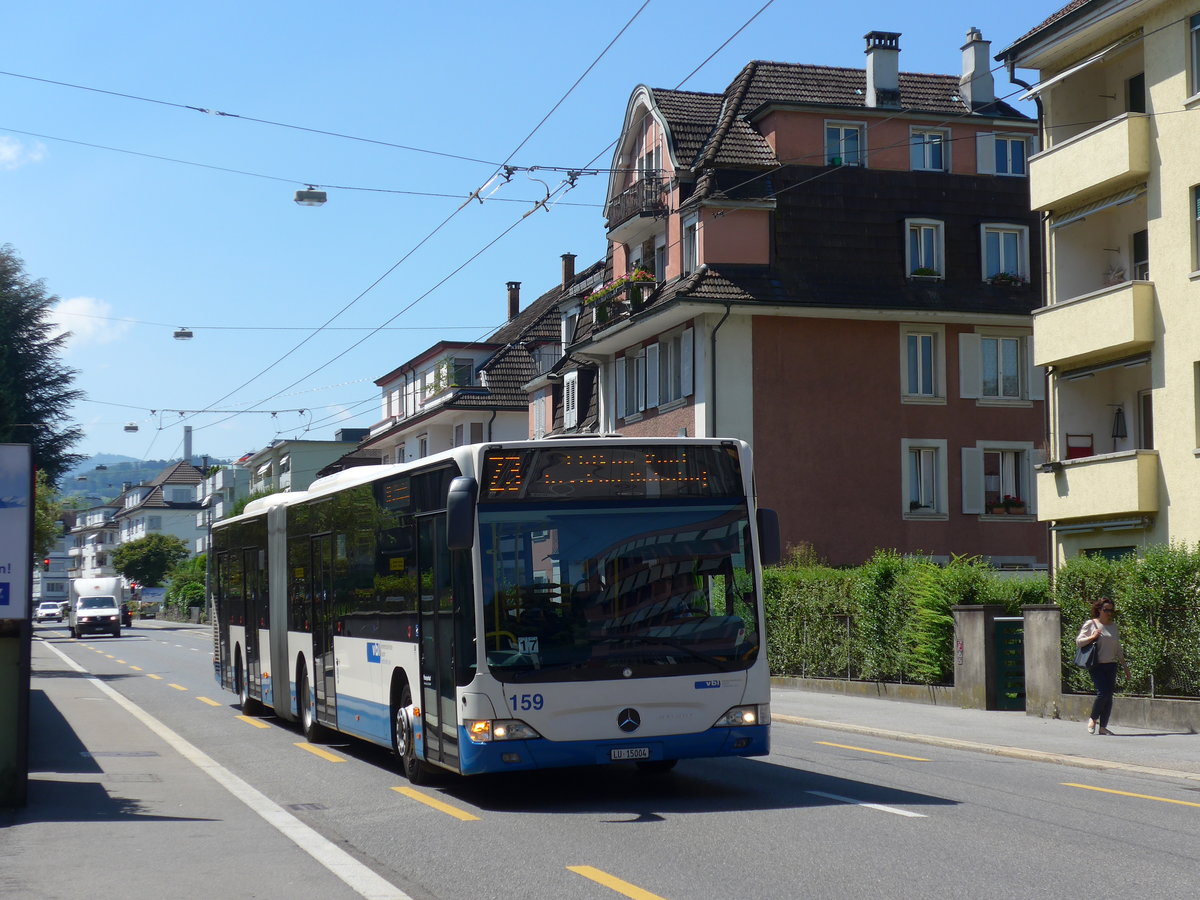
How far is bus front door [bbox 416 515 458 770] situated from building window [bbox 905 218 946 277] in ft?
104

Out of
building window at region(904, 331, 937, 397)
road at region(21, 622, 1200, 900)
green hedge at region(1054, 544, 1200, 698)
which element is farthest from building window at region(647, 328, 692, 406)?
road at region(21, 622, 1200, 900)

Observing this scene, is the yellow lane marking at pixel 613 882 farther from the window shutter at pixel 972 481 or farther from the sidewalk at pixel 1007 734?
the window shutter at pixel 972 481

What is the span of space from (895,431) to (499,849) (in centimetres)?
3355

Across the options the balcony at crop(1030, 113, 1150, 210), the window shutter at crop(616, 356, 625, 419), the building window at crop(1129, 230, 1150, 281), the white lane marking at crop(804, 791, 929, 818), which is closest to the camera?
the white lane marking at crop(804, 791, 929, 818)

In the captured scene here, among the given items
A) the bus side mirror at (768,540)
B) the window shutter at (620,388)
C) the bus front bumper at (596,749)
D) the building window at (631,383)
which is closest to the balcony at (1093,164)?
the building window at (631,383)

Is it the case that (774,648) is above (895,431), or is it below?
below

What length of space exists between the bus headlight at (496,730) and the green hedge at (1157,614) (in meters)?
11.0

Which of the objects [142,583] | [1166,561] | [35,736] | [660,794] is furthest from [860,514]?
[142,583]

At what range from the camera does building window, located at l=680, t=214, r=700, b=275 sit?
137 ft

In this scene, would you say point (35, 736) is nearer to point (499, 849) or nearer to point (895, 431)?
point (499, 849)

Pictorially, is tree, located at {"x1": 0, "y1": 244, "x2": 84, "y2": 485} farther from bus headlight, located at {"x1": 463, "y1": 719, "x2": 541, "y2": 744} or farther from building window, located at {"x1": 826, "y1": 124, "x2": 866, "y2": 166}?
bus headlight, located at {"x1": 463, "y1": 719, "x2": 541, "y2": 744}

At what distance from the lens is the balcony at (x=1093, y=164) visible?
2872cm

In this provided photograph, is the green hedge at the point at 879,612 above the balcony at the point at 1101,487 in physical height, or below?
below

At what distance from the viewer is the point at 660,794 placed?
1305 cm
